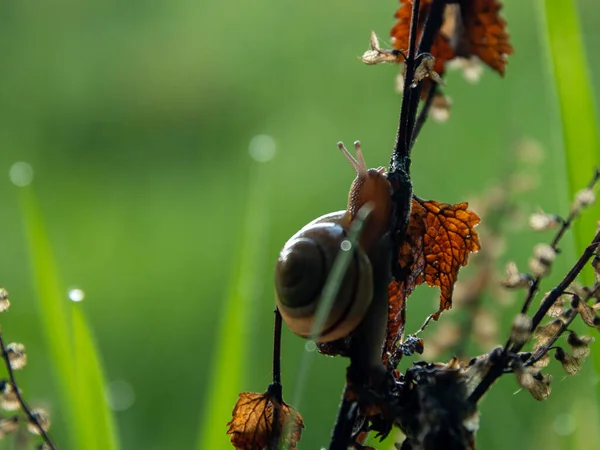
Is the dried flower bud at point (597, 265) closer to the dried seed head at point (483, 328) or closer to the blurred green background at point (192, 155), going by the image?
the dried seed head at point (483, 328)

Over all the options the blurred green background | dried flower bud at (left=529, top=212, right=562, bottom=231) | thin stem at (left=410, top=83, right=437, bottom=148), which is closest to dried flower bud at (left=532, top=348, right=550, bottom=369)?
dried flower bud at (left=529, top=212, right=562, bottom=231)

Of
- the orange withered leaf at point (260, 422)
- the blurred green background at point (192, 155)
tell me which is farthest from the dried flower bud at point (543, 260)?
the blurred green background at point (192, 155)

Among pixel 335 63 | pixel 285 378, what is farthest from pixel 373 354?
pixel 335 63

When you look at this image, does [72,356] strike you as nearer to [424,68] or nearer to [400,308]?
[400,308]

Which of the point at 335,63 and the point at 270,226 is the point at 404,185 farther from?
the point at 335,63

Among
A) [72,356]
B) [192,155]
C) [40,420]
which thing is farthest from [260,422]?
[192,155]

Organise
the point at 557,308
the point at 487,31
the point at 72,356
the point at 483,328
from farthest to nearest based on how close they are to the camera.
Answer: the point at 483,328
the point at 72,356
the point at 487,31
the point at 557,308
